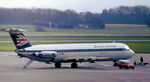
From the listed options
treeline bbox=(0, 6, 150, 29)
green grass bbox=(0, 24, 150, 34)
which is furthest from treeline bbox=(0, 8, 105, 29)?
green grass bbox=(0, 24, 150, 34)

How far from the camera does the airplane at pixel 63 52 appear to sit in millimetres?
56094

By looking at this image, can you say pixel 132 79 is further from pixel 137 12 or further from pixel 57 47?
pixel 137 12

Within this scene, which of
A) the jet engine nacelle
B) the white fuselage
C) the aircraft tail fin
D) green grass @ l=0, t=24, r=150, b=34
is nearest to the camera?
the jet engine nacelle

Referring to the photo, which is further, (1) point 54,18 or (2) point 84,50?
(1) point 54,18

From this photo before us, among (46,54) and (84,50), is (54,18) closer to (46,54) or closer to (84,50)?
(84,50)

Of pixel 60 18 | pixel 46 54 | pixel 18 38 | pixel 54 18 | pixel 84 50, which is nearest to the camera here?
pixel 46 54

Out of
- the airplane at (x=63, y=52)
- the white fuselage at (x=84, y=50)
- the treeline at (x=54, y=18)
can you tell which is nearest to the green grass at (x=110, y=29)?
the treeline at (x=54, y=18)

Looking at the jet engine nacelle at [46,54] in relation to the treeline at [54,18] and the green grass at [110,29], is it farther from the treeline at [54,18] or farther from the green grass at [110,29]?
the treeline at [54,18]

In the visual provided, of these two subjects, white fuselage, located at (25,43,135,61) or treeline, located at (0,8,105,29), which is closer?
white fuselage, located at (25,43,135,61)

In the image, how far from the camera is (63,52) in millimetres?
57125

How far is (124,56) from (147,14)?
125634mm

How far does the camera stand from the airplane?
56094mm

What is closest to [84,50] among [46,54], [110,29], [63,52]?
[63,52]

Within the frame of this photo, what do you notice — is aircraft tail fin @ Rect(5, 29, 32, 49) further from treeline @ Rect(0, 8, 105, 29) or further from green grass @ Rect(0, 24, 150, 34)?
treeline @ Rect(0, 8, 105, 29)
